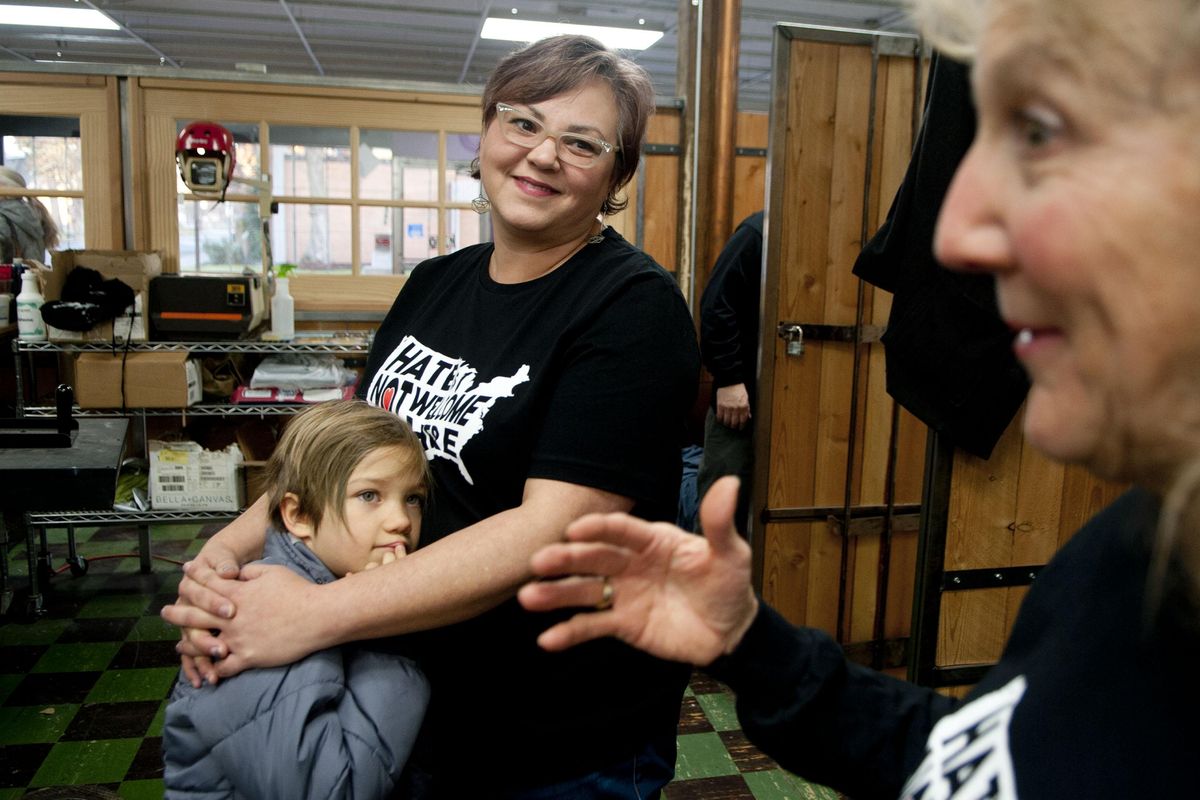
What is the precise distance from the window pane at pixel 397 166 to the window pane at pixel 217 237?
660 mm

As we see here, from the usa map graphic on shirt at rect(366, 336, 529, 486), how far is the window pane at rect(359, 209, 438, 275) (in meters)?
3.34

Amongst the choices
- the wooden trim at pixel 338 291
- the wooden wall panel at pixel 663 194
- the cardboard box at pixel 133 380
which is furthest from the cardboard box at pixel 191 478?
the wooden wall panel at pixel 663 194

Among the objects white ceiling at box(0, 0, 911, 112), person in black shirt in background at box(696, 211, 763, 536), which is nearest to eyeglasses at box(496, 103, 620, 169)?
person in black shirt in background at box(696, 211, 763, 536)

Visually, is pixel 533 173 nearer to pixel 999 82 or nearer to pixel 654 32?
pixel 999 82

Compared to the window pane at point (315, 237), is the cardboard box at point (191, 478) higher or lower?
lower

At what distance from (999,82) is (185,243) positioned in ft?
15.5

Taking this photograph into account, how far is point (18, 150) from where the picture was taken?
4.51 metres

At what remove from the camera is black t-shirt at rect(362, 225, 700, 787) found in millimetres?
1165

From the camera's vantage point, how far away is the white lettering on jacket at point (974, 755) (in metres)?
0.65

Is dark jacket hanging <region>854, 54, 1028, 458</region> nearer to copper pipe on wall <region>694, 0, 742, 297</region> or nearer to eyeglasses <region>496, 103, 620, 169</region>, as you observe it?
eyeglasses <region>496, 103, 620, 169</region>

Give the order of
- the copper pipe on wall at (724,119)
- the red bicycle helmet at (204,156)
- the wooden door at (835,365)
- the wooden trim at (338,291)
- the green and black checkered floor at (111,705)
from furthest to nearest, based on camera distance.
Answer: the wooden trim at (338,291)
the copper pipe on wall at (724,119)
the red bicycle helmet at (204,156)
the wooden door at (835,365)
the green and black checkered floor at (111,705)

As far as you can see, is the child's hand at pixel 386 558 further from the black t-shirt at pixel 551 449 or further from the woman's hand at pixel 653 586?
the woman's hand at pixel 653 586

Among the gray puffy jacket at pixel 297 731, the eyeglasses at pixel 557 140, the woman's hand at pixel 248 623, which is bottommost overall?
the gray puffy jacket at pixel 297 731

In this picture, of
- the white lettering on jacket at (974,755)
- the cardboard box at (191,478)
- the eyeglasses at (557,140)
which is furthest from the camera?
the cardboard box at (191,478)
